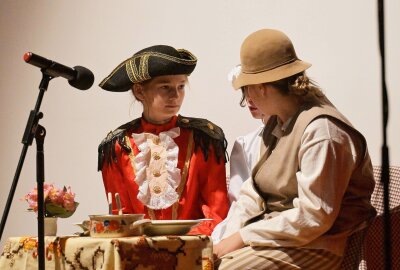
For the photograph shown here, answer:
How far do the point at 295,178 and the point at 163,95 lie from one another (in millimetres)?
963

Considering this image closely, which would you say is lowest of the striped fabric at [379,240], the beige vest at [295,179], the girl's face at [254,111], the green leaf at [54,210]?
the striped fabric at [379,240]

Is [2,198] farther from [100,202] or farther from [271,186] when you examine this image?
[271,186]

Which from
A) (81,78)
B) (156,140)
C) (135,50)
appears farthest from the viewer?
(135,50)

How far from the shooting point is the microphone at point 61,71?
2.11m

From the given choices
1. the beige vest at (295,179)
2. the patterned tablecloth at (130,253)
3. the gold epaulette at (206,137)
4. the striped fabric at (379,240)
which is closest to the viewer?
the patterned tablecloth at (130,253)

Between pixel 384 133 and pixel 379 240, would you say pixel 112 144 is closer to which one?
pixel 379 240

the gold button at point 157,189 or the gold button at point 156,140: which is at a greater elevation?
the gold button at point 156,140

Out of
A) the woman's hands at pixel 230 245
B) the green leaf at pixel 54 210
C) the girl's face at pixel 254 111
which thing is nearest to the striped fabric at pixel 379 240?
the woman's hands at pixel 230 245

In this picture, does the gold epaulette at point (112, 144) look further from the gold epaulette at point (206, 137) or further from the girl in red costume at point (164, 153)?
the gold epaulette at point (206, 137)

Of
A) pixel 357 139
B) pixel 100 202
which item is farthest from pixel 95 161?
pixel 357 139

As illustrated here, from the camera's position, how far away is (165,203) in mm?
3020

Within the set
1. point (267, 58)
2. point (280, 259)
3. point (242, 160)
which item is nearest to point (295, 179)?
point (280, 259)

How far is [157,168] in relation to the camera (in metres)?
3.09

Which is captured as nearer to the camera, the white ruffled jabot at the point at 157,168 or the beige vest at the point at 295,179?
the beige vest at the point at 295,179
